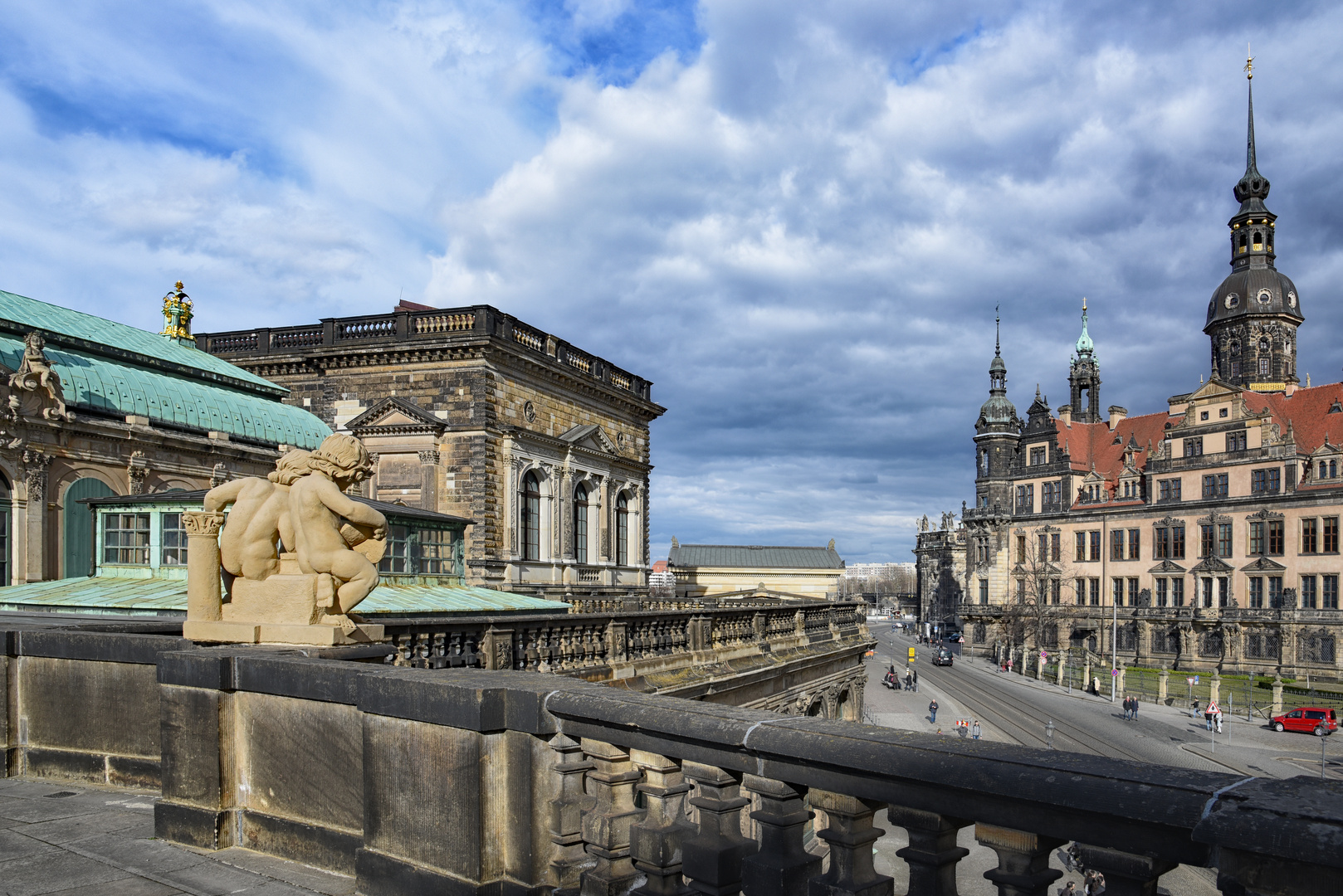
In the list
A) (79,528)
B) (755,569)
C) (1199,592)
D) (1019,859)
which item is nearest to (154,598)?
(79,528)

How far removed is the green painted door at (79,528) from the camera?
20.0 m

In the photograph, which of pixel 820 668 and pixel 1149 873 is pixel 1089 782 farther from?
pixel 820 668

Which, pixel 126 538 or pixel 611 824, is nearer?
pixel 611 824

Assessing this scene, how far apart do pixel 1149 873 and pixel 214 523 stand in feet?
19.7

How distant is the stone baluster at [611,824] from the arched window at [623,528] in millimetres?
35870

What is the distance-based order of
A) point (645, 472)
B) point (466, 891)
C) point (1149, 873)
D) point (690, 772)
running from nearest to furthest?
point (1149, 873)
point (690, 772)
point (466, 891)
point (645, 472)

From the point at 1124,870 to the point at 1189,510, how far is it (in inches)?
2939

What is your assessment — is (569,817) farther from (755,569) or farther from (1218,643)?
(1218,643)

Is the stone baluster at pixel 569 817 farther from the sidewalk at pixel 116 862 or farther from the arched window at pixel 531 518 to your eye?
the arched window at pixel 531 518

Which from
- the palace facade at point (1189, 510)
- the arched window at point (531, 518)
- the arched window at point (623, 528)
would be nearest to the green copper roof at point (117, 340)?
the arched window at point (531, 518)

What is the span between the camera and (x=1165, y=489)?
6906 centimetres

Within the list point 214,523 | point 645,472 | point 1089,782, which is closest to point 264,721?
point 214,523

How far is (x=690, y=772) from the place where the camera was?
3.48m

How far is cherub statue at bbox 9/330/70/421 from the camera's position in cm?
1888
